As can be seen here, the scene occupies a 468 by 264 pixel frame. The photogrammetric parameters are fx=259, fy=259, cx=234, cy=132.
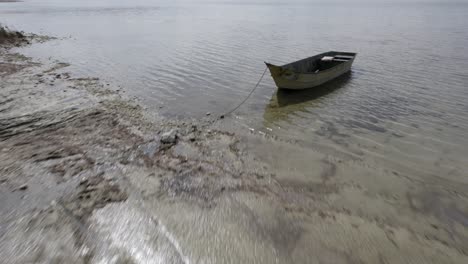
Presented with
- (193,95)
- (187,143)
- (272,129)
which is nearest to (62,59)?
(193,95)

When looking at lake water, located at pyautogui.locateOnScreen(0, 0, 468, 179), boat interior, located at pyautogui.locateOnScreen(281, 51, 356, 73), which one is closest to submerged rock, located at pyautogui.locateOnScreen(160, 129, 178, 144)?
lake water, located at pyautogui.locateOnScreen(0, 0, 468, 179)

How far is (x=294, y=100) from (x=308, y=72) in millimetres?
1990

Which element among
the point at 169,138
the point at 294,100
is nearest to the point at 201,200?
the point at 169,138

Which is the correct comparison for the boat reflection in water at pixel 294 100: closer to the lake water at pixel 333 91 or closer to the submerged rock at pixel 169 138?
the lake water at pixel 333 91

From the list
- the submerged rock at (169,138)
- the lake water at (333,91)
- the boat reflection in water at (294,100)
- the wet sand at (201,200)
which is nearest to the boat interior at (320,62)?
the lake water at (333,91)

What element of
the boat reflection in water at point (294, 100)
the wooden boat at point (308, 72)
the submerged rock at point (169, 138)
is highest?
the wooden boat at point (308, 72)

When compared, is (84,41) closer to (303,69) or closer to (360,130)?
(303,69)

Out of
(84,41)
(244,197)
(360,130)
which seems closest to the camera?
(244,197)

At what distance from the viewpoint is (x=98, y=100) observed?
37.3ft

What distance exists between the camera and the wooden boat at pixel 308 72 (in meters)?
12.3

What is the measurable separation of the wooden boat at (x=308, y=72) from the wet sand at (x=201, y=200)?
4.32m

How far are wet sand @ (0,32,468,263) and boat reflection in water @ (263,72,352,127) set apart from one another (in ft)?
6.60

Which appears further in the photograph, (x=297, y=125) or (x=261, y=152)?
(x=297, y=125)

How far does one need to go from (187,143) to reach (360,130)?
6361 millimetres
